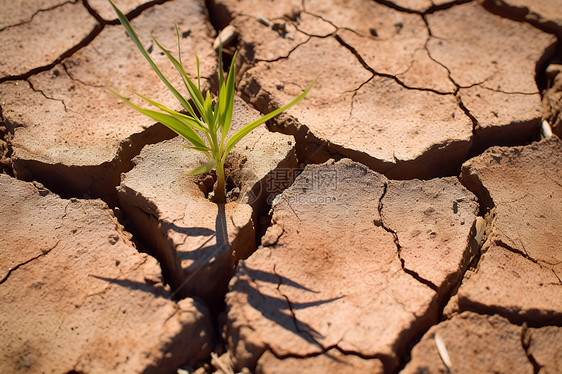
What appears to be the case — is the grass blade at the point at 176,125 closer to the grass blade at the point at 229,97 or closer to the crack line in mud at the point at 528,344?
the grass blade at the point at 229,97

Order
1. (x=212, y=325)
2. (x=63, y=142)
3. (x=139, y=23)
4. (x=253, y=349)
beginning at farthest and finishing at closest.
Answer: (x=139, y=23) < (x=63, y=142) < (x=212, y=325) < (x=253, y=349)

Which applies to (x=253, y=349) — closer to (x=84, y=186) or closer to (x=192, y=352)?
(x=192, y=352)

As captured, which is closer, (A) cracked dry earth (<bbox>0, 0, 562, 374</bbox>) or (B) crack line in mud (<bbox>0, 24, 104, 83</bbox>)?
(A) cracked dry earth (<bbox>0, 0, 562, 374</bbox>)

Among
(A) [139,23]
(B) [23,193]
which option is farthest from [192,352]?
(A) [139,23]

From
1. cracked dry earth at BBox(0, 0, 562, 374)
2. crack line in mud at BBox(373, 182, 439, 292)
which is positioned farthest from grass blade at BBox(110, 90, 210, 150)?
crack line in mud at BBox(373, 182, 439, 292)

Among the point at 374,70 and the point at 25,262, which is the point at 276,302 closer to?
the point at 25,262

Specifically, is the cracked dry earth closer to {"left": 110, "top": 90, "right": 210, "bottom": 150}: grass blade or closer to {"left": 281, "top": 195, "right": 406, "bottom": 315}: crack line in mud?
{"left": 281, "top": 195, "right": 406, "bottom": 315}: crack line in mud

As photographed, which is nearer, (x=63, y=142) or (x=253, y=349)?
(x=253, y=349)
